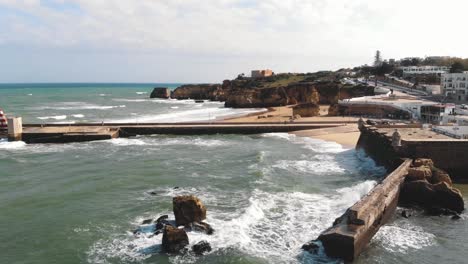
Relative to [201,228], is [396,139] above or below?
above

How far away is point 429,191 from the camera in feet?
61.1

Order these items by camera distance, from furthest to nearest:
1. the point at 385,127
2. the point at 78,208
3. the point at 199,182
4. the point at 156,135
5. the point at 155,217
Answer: the point at 156,135 → the point at 385,127 → the point at 199,182 → the point at 78,208 → the point at 155,217

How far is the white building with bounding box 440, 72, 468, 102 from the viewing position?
55.4m

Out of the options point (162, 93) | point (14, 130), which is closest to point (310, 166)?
point (14, 130)

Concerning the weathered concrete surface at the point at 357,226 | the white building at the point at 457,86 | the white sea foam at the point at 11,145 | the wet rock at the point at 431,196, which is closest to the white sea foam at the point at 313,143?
the wet rock at the point at 431,196

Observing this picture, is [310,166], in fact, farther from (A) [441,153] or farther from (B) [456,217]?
(B) [456,217]

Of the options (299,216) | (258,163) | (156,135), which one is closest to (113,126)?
(156,135)

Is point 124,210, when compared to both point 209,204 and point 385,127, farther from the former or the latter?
point 385,127

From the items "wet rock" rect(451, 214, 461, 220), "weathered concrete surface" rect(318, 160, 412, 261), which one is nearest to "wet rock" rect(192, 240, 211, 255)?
"weathered concrete surface" rect(318, 160, 412, 261)

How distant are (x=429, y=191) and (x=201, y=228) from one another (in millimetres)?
10105

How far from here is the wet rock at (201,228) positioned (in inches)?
596

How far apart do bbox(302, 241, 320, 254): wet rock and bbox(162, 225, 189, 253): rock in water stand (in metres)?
3.80

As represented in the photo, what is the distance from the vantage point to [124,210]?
17.8 m

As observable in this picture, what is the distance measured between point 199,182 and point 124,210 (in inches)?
200
